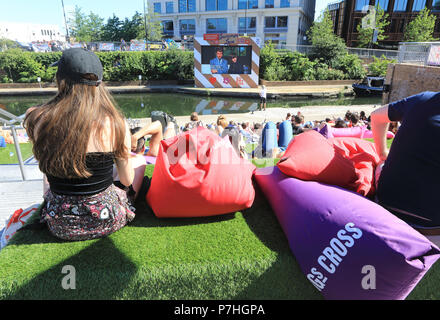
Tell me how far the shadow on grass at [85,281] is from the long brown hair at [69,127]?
0.49m

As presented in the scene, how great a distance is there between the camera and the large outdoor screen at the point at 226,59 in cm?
2125

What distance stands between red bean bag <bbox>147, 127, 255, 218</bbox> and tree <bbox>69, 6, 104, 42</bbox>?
4486 cm

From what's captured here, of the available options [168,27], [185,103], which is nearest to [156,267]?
[185,103]

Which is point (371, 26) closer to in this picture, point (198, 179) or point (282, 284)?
point (198, 179)

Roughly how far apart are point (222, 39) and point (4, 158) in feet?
60.4

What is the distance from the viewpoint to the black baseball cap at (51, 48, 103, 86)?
4.85 ft

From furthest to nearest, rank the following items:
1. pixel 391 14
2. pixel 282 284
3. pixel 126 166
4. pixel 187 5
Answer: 1. pixel 187 5
2. pixel 391 14
3. pixel 126 166
4. pixel 282 284

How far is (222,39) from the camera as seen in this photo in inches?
818

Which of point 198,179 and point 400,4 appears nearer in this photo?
point 198,179

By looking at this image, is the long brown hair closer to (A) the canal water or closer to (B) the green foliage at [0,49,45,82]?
(A) the canal water

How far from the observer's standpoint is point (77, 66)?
4.85 ft

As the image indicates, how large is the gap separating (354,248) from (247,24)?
142 feet

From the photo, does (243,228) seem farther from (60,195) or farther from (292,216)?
(60,195)

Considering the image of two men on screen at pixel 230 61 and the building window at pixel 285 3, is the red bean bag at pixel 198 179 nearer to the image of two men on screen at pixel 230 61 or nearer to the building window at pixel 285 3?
the image of two men on screen at pixel 230 61
